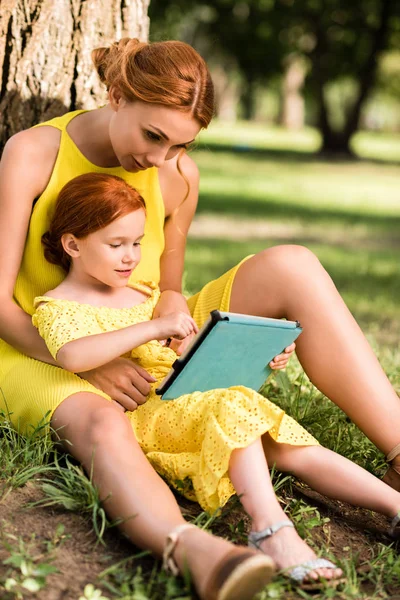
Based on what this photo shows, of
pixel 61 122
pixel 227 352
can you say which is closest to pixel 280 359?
pixel 227 352

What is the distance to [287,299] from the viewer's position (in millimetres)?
2861

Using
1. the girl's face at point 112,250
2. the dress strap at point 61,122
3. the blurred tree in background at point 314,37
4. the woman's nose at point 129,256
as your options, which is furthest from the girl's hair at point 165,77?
the blurred tree in background at point 314,37

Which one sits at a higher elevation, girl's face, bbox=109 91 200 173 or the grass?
girl's face, bbox=109 91 200 173

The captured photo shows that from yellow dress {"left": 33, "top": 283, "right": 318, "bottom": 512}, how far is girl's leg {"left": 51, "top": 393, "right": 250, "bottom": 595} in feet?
0.54

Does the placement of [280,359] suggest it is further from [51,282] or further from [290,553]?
[51,282]

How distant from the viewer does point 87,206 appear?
2758 millimetres

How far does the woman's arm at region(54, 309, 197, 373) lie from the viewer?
255 centimetres

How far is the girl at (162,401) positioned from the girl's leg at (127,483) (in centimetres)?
16

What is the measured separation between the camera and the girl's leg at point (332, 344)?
282 centimetres

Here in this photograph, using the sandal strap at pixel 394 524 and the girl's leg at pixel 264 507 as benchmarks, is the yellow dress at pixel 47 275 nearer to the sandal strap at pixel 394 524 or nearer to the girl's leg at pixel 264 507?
the girl's leg at pixel 264 507

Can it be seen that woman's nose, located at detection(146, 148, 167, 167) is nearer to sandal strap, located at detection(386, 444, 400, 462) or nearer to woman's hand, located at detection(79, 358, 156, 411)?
woman's hand, located at detection(79, 358, 156, 411)

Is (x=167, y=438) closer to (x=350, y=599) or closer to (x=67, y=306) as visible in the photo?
(x=67, y=306)

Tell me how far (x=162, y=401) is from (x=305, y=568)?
0.68m

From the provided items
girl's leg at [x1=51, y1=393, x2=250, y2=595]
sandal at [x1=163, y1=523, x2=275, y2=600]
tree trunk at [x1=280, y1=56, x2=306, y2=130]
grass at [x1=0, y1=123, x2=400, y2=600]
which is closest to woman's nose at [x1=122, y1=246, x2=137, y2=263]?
girl's leg at [x1=51, y1=393, x2=250, y2=595]
